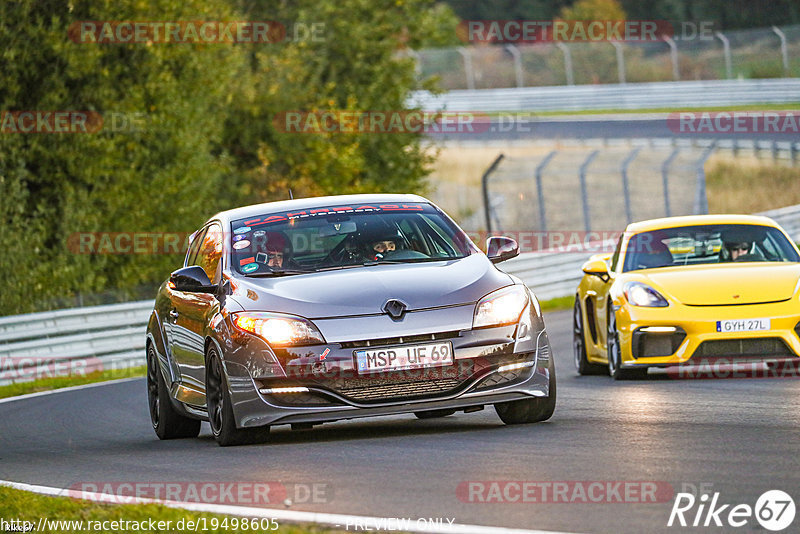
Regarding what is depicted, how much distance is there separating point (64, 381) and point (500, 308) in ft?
36.8

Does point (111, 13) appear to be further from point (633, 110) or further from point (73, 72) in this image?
point (633, 110)

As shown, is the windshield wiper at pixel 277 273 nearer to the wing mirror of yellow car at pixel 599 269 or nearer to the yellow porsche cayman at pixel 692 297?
the yellow porsche cayman at pixel 692 297

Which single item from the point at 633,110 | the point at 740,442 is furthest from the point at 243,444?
the point at 633,110

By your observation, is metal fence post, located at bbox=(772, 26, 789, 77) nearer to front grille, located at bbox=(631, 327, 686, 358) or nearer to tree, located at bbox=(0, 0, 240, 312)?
tree, located at bbox=(0, 0, 240, 312)

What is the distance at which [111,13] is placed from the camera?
26984 millimetres

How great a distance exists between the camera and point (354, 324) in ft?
28.0

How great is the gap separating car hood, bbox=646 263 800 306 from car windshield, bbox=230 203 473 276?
3017 millimetres

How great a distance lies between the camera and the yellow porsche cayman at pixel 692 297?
39.3 feet

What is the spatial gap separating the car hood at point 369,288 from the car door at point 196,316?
1.60 feet

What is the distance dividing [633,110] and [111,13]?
2682 centimetres

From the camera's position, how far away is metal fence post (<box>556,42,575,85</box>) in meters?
51.9

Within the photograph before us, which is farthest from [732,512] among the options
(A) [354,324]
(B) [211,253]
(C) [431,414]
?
(B) [211,253]

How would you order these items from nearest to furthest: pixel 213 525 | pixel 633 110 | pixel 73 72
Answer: pixel 213 525 → pixel 73 72 → pixel 633 110

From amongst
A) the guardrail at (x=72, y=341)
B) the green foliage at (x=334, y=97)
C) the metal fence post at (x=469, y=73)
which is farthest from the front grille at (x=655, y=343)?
the metal fence post at (x=469, y=73)
